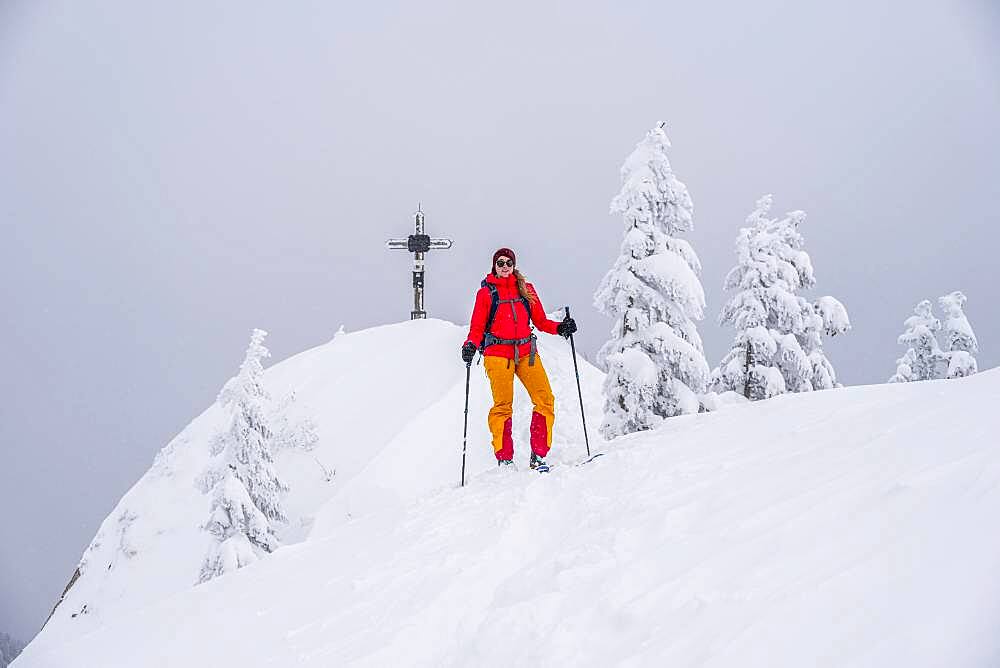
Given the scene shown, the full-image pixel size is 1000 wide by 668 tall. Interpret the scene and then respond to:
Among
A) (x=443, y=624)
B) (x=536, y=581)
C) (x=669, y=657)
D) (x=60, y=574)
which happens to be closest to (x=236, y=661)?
(x=443, y=624)

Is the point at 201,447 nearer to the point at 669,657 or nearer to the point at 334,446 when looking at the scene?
the point at 334,446

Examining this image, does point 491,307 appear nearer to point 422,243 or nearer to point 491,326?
point 491,326

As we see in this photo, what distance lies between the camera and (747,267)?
18.7m

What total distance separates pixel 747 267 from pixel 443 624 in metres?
18.1

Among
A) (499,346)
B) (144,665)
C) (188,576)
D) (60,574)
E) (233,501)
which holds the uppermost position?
(499,346)

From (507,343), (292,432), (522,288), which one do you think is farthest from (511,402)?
(292,432)

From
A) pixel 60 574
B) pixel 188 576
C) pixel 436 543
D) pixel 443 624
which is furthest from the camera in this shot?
pixel 60 574

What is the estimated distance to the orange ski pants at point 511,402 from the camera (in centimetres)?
767

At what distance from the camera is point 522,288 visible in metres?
7.80

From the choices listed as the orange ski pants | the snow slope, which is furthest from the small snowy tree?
the orange ski pants

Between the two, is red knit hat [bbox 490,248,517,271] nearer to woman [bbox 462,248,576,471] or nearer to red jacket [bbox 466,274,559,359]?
woman [bbox 462,248,576,471]

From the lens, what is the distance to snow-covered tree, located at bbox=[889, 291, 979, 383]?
71.2 feet

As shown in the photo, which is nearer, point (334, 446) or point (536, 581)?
point (536, 581)

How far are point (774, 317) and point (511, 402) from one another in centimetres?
1428
